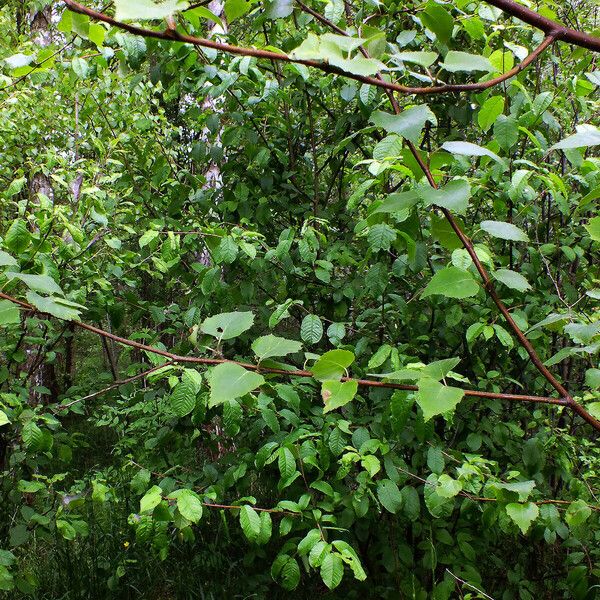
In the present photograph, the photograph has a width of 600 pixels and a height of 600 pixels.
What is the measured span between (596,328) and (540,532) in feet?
4.47

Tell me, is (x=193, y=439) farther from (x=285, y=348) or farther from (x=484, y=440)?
(x=285, y=348)

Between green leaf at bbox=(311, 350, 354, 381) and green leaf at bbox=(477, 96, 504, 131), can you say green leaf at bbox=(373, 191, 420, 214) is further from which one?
green leaf at bbox=(477, 96, 504, 131)

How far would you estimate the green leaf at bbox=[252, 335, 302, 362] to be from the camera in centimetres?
52

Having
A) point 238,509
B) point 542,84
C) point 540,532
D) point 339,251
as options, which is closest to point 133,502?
point 238,509

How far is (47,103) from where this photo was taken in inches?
154

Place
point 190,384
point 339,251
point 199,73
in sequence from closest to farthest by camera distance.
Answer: point 190,384 < point 199,73 < point 339,251

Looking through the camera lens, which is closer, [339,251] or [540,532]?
[540,532]

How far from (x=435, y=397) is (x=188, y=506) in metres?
1.07

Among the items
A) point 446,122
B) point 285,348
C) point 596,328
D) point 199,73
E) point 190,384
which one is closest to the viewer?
point 285,348

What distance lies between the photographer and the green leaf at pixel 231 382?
45cm

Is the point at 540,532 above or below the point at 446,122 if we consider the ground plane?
below

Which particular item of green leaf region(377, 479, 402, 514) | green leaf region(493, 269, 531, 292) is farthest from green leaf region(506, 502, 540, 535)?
green leaf region(377, 479, 402, 514)

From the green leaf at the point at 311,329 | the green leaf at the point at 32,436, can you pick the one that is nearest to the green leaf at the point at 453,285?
the green leaf at the point at 311,329

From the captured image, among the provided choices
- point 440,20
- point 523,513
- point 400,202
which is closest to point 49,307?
point 400,202
